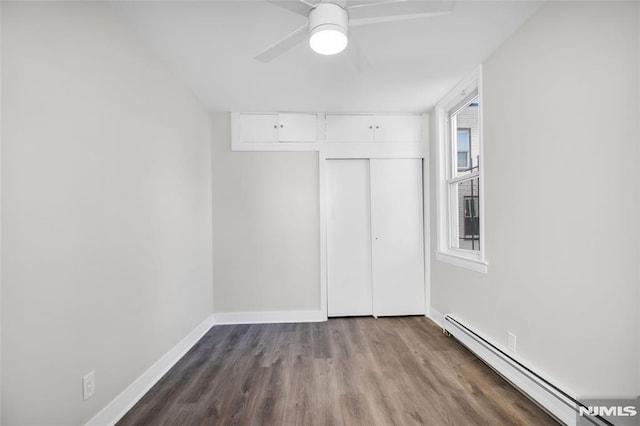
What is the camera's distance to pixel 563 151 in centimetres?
168

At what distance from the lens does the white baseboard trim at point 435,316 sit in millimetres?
3307

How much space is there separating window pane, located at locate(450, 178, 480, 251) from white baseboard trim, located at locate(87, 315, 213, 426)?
2795mm

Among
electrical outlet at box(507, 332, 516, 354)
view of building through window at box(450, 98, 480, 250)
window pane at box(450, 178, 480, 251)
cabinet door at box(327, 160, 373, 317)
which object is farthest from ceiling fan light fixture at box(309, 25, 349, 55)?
electrical outlet at box(507, 332, 516, 354)

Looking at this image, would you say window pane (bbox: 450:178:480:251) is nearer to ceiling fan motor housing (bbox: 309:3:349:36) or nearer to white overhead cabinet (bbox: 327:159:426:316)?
white overhead cabinet (bbox: 327:159:426:316)

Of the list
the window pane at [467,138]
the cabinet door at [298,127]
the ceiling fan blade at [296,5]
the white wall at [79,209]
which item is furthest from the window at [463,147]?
the white wall at [79,209]

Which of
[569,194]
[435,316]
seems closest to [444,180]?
[435,316]

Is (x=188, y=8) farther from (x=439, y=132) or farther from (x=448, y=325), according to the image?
(x=448, y=325)

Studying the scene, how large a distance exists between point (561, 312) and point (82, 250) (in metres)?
2.58

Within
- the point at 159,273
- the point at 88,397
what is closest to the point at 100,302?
the point at 88,397

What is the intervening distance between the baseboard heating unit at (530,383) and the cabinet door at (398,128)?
2.15 meters

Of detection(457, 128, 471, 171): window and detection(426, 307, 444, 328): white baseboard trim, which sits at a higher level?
detection(457, 128, 471, 171): window

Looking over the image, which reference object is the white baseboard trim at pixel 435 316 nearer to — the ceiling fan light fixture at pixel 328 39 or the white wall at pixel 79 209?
the white wall at pixel 79 209

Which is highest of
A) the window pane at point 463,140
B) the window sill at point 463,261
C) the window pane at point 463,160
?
the window pane at point 463,140

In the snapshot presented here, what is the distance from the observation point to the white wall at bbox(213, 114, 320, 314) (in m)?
3.52
